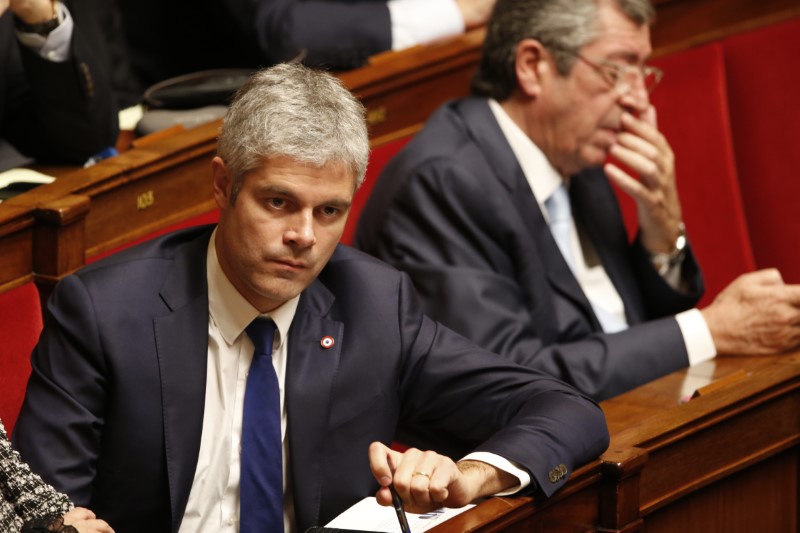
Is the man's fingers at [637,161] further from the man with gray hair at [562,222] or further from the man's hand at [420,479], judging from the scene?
the man's hand at [420,479]

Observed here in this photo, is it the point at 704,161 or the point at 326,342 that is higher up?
the point at 326,342

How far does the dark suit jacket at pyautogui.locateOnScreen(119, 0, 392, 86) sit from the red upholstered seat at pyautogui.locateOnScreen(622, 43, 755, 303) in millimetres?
660

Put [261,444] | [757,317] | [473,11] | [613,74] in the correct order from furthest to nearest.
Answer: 1. [473,11]
2. [613,74]
3. [757,317]
4. [261,444]

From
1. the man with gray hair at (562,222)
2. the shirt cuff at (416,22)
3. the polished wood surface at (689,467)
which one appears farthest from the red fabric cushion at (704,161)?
the polished wood surface at (689,467)

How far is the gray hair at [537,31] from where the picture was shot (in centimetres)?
225

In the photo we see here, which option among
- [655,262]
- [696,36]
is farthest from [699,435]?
[696,36]

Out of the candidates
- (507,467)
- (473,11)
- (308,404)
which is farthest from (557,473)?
(473,11)

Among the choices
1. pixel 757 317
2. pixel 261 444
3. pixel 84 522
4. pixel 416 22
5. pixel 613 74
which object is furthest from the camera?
pixel 416 22

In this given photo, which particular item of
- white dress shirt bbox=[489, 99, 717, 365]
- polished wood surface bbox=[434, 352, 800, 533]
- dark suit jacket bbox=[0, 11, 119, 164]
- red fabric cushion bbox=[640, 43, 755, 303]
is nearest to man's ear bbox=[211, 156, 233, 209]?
polished wood surface bbox=[434, 352, 800, 533]

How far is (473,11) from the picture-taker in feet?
9.27

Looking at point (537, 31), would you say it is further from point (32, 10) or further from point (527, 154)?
point (32, 10)

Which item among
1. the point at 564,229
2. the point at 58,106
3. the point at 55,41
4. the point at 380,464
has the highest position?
the point at 55,41

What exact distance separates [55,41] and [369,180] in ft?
1.92

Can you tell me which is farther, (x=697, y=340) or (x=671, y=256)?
(x=671, y=256)
